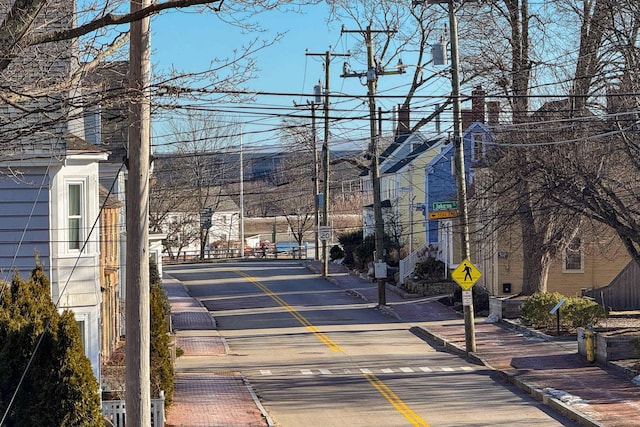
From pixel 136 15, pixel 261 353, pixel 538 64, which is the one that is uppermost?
pixel 538 64

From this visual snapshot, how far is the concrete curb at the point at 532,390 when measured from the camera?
60.0 ft

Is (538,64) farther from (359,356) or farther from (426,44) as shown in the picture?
(426,44)

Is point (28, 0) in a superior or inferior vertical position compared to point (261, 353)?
superior

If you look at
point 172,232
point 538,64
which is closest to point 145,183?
point 538,64

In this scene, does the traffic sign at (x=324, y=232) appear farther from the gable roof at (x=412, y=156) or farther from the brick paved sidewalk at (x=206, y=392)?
the brick paved sidewalk at (x=206, y=392)

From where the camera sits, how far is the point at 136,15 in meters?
8.67

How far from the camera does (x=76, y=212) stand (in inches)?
819

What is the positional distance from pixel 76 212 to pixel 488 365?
1191 centimetres

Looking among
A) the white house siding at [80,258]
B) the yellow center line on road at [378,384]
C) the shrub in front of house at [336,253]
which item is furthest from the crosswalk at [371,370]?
the shrub in front of house at [336,253]

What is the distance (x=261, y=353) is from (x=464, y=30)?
12466mm

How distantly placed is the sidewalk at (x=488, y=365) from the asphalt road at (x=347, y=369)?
489mm

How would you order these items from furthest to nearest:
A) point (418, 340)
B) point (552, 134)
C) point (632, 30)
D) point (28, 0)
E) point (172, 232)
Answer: point (172, 232) → point (418, 340) → point (552, 134) → point (632, 30) → point (28, 0)

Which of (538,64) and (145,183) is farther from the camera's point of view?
(538,64)

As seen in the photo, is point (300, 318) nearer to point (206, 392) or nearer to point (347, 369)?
point (347, 369)
